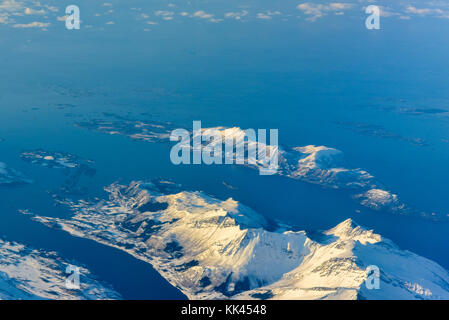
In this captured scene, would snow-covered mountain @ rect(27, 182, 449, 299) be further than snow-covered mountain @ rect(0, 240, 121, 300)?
Yes

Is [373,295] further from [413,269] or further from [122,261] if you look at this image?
[122,261]

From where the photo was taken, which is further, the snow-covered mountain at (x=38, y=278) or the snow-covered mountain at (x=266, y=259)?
the snow-covered mountain at (x=266, y=259)

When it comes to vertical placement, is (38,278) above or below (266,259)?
below

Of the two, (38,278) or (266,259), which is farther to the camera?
(266,259)

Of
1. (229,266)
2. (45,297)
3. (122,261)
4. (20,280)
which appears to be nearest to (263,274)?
(229,266)
